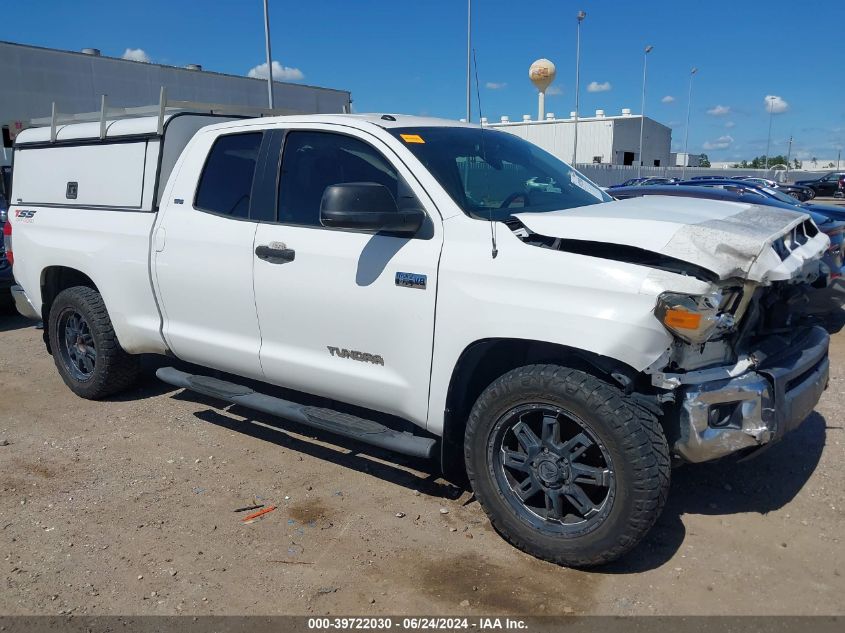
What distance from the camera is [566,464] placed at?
3.14m

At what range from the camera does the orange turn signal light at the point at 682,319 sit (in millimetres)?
2730

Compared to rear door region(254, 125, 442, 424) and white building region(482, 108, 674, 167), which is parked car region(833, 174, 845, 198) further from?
rear door region(254, 125, 442, 424)

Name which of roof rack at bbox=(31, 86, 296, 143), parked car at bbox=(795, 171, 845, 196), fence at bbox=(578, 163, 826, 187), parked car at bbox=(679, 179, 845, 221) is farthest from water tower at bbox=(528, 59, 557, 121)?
roof rack at bbox=(31, 86, 296, 143)

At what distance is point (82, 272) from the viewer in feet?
17.3

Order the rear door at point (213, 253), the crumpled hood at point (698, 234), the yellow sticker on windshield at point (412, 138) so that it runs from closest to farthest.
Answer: the crumpled hood at point (698, 234), the yellow sticker on windshield at point (412, 138), the rear door at point (213, 253)

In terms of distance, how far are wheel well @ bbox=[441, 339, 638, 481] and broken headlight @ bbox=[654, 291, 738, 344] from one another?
29 centimetres

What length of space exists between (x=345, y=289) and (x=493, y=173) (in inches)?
41.2

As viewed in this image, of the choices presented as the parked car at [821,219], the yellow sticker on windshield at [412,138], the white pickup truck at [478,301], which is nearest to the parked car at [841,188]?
the parked car at [821,219]

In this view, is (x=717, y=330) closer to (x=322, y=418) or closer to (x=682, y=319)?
(x=682, y=319)

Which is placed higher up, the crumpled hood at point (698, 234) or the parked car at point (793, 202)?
the parked car at point (793, 202)

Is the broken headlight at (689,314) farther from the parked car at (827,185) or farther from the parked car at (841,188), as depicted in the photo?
the parked car at (827,185)

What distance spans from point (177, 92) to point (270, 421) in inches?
996

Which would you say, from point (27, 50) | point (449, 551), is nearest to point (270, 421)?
point (449, 551)

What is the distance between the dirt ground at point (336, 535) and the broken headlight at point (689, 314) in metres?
1.14
